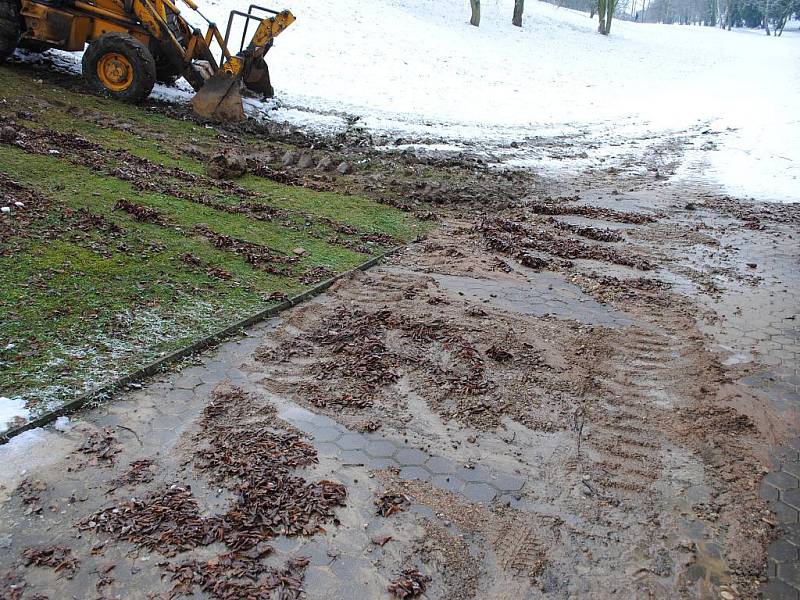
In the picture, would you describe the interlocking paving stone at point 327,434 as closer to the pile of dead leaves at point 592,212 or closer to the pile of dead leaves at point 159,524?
the pile of dead leaves at point 159,524

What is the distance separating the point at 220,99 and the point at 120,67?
198 cm

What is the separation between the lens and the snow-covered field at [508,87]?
663 inches

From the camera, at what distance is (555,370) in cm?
571

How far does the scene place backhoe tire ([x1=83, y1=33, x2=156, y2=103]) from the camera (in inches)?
499

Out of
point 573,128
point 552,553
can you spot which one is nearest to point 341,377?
point 552,553

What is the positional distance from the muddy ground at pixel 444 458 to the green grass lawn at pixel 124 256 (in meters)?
0.51

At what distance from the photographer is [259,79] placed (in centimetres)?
1573

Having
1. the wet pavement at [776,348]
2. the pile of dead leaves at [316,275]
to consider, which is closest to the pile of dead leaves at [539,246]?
the wet pavement at [776,348]

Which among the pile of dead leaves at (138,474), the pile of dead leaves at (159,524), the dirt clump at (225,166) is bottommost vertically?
the pile of dead leaves at (159,524)

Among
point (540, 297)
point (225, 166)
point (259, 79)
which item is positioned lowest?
point (540, 297)

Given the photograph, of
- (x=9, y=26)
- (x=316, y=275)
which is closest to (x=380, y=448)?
(x=316, y=275)

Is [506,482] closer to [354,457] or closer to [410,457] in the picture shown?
[410,457]

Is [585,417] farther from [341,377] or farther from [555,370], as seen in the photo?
[341,377]

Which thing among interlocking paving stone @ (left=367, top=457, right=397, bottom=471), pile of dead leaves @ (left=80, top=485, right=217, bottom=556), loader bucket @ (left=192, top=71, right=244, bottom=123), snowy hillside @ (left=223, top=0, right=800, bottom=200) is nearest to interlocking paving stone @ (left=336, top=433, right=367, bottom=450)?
interlocking paving stone @ (left=367, top=457, right=397, bottom=471)
